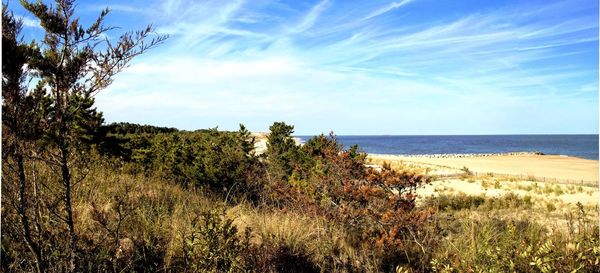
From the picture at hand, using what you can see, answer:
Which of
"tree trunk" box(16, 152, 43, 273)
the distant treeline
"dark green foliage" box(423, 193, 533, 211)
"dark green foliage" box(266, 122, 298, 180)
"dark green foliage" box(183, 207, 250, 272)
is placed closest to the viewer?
"tree trunk" box(16, 152, 43, 273)

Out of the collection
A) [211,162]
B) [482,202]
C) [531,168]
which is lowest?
[531,168]

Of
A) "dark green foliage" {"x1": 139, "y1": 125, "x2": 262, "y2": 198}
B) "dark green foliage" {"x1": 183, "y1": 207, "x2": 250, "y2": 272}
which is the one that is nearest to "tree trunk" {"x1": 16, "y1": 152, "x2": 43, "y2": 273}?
"dark green foliage" {"x1": 183, "y1": 207, "x2": 250, "y2": 272}

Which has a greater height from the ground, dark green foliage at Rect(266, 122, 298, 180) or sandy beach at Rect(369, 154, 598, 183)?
dark green foliage at Rect(266, 122, 298, 180)

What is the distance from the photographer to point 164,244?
4145 millimetres

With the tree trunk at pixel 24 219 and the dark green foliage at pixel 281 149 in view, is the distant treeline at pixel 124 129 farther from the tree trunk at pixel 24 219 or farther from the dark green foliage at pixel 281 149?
the tree trunk at pixel 24 219

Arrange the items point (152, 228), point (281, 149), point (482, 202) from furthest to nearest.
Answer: point (482, 202), point (281, 149), point (152, 228)

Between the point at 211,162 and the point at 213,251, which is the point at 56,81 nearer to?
the point at 213,251

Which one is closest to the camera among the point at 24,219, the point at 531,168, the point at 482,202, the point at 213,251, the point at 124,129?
the point at 24,219

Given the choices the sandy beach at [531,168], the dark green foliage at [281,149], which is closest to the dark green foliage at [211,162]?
the dark green foliage at [281,149]

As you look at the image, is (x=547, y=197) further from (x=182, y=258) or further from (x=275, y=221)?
(x=182, y=258)

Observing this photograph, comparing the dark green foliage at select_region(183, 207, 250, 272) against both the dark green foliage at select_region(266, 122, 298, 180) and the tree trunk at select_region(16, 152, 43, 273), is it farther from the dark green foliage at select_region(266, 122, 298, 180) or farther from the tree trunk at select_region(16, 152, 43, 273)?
the dark green foliage at select_region(266, 122, 298, 180)

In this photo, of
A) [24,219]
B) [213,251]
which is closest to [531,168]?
[213,251]

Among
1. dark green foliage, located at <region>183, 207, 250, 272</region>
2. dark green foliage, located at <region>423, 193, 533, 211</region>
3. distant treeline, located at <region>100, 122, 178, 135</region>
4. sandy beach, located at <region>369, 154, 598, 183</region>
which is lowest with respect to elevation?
sandy beach, located at <region>369, 154, 598, 183</region>

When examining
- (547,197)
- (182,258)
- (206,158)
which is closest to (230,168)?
(206,158)
